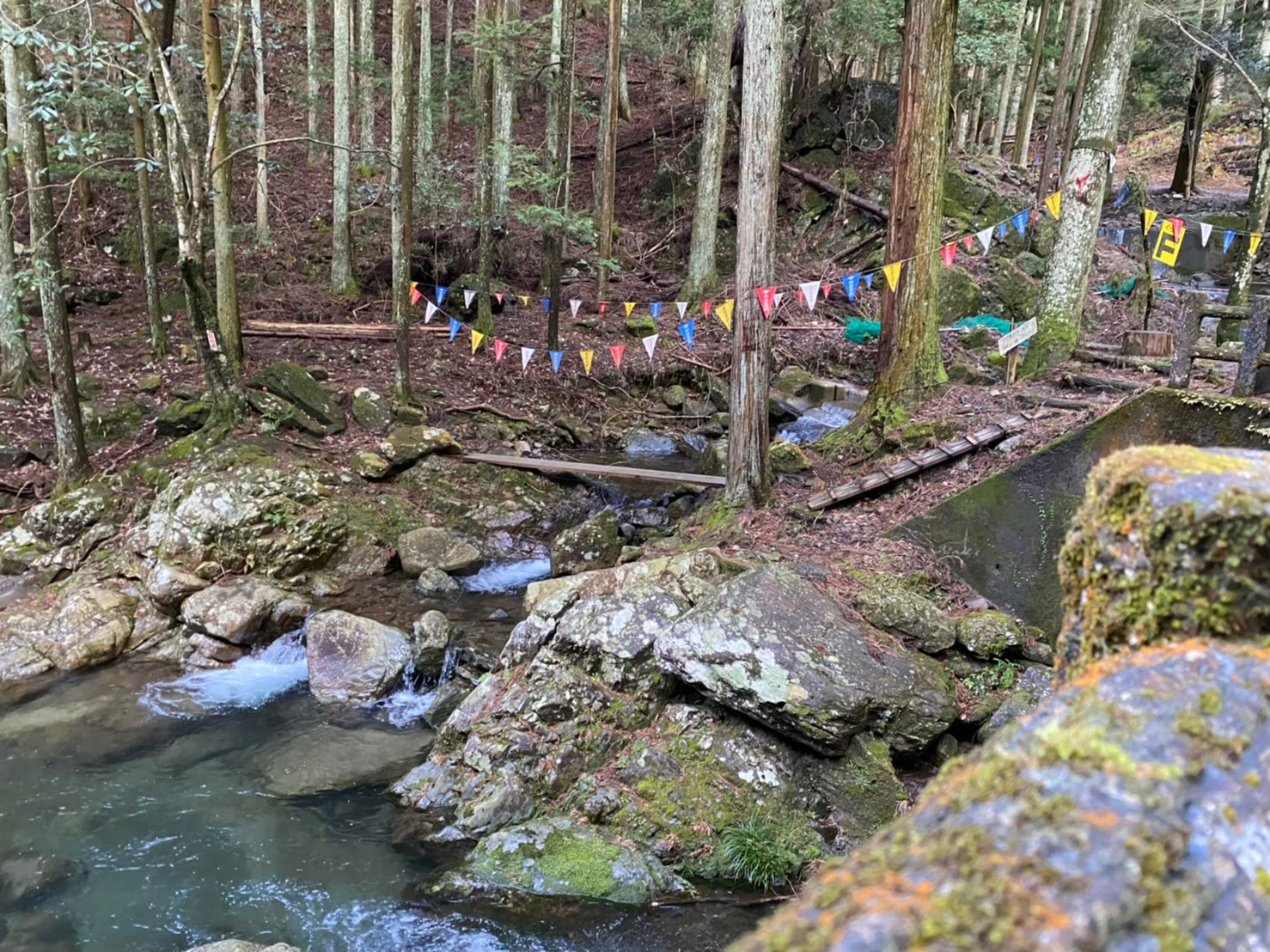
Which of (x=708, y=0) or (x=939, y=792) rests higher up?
(x=708, y=0)

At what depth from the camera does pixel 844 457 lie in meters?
8.64

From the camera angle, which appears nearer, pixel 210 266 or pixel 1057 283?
pixel 1057 283

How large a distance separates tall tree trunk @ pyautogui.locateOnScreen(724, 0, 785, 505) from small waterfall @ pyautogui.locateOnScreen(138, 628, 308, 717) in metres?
4.60

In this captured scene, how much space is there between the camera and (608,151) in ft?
51.9

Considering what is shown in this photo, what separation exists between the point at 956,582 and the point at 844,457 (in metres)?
2.68

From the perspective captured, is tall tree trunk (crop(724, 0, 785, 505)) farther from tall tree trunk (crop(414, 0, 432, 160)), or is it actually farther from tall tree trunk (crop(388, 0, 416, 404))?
tall tree trunk (crop(414, 0, 432, 160))

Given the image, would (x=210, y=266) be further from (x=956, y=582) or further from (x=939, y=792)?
(x=939, y=792)

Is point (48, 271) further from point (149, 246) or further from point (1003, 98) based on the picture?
point (1003, 98)

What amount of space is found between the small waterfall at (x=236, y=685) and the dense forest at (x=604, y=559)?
54 mm

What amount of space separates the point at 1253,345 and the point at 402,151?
943 centimetres

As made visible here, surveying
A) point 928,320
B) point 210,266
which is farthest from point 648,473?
point 210,266

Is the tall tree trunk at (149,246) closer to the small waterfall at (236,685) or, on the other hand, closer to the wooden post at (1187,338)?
the small waterfall at (236,685)

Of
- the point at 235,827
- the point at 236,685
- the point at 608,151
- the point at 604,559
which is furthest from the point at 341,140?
the point at 235,827

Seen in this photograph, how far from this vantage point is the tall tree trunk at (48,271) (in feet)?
25.4
